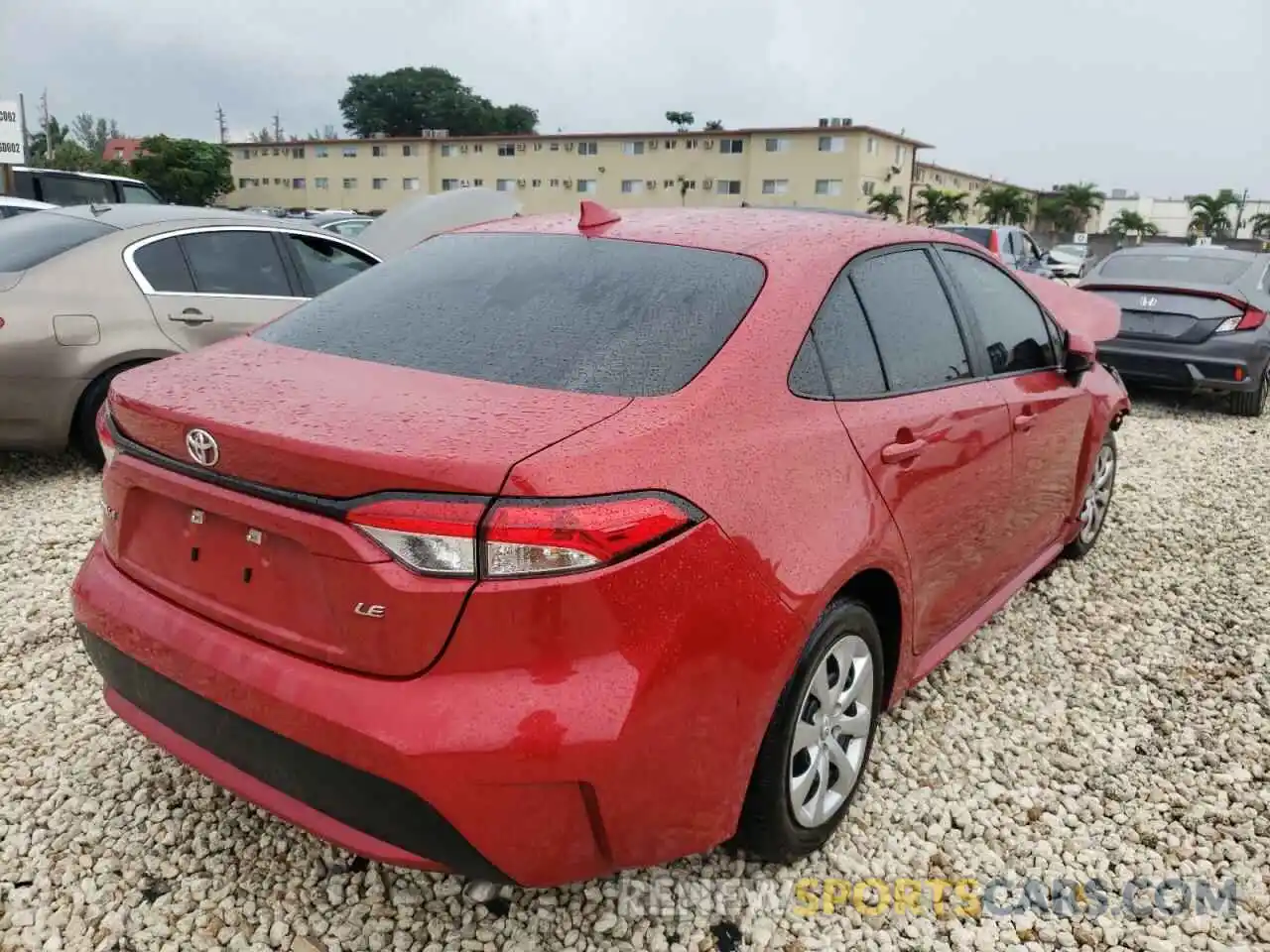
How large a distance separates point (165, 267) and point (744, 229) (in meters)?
4.00

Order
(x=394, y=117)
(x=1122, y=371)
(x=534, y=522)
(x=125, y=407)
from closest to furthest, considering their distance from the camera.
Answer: (x=534, y=522)
(x=125, y=407)
(x=1122, y=371)
(x=394, y=117)

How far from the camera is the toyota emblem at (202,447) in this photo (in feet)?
6.12

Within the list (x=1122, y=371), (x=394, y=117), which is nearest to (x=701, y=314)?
(x=1122, y=371)

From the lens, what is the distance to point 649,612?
173cm

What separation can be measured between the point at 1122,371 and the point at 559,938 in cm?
791

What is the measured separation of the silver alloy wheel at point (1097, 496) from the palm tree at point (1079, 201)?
76066 millimetres

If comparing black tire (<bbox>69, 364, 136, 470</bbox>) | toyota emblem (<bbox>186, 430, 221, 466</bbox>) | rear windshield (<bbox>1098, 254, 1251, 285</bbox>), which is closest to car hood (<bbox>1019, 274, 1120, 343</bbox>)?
rear windshield (<bbox>1098, 254, 1251, 285</bbox>)

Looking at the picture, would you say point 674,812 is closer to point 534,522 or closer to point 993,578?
point 534,522

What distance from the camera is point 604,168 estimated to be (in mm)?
56312

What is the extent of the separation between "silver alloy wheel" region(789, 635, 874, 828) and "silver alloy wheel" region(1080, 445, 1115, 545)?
2.38 m

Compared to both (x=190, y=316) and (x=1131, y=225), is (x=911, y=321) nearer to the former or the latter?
(x=190, y=316)

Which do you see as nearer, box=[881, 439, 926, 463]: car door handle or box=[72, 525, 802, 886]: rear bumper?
box=[72, 525, 802, 886]: rear bumper

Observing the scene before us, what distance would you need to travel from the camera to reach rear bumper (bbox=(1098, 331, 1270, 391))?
795 centimetres

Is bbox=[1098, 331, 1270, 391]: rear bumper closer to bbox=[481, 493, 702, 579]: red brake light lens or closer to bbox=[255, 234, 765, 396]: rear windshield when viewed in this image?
bbox=[255, 234, 765, 396]: rear windshield
